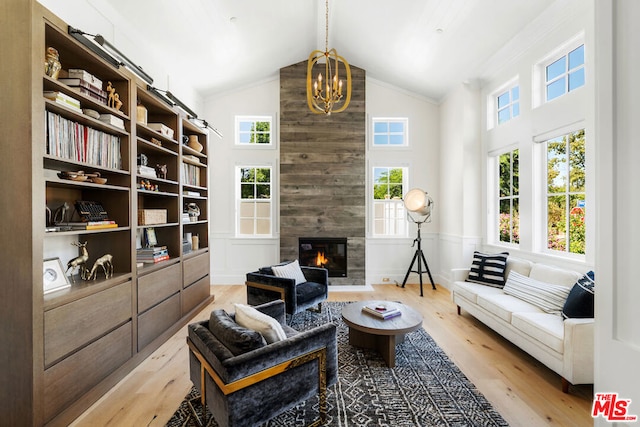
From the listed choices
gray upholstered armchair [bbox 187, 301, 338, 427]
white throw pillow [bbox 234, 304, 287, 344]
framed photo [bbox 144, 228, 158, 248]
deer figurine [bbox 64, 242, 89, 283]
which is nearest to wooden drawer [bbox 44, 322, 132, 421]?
deer figurine [bbox 64, 242, 89, 283]

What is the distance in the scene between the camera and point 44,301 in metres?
1.79

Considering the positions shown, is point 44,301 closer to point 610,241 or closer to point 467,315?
point 610,241

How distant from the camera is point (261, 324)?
5.86ft

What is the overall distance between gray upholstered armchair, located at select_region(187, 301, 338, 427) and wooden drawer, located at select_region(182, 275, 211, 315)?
5.93ft

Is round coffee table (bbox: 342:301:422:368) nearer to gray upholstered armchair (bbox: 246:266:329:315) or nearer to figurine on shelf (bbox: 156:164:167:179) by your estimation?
gray upholstered armchair (bbox: 246:266:329:315)

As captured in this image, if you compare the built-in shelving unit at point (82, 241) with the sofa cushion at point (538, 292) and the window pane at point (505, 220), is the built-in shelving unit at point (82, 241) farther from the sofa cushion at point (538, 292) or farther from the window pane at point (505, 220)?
→ the window pane at point (505, 220)

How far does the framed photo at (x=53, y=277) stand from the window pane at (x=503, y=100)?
5.47m

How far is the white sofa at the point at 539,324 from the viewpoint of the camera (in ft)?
6.89

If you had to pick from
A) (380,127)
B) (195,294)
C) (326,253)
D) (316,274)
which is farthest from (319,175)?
(195,294)

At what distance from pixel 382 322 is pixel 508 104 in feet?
12.1

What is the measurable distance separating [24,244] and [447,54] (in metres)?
4.98

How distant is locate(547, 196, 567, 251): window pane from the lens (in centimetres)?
330

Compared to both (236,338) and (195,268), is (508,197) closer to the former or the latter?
(236,338)

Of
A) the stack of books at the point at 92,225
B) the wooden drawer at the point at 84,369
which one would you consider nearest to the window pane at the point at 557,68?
the stack of books at the point at 92,225
